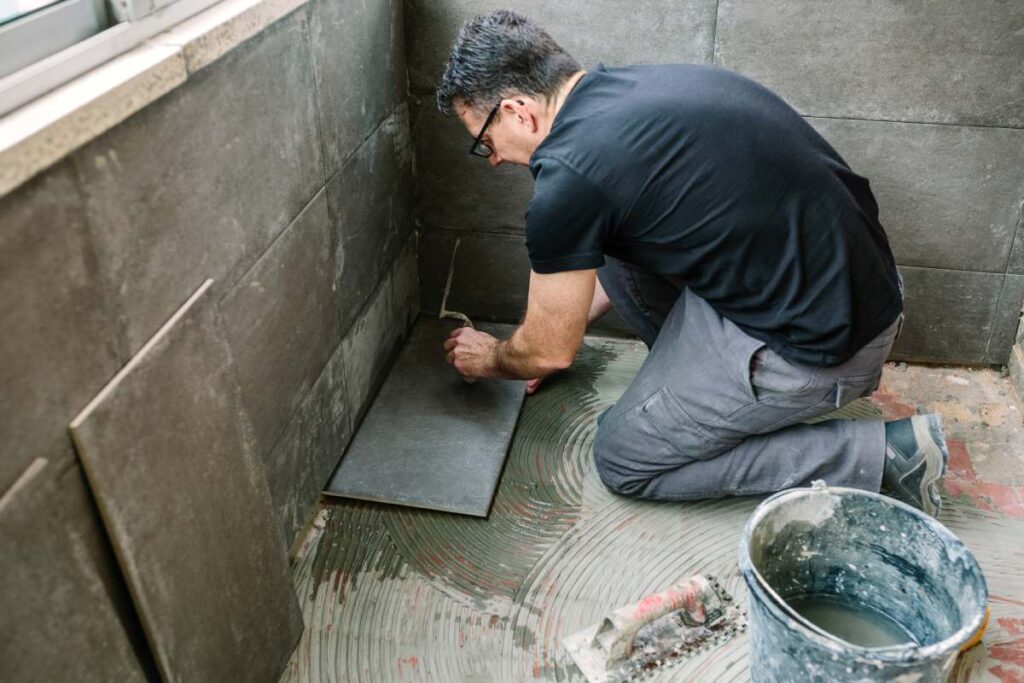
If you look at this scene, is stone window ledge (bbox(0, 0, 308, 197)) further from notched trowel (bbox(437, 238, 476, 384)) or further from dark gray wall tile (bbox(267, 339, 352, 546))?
notched trowel (bbox(437, 238, 476, 384))

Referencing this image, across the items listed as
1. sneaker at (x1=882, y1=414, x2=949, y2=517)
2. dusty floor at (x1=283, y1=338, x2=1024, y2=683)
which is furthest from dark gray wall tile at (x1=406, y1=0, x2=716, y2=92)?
sneaker at (x1=882, y1=414, x2=949, y2=517)

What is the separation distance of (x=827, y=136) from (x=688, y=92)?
2.97ft

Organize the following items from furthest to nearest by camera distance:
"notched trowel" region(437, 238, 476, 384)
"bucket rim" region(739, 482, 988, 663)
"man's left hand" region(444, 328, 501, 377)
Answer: "notched trowel" region(437, 238, 476, 384) < "man's left hand" region(444, 328, 501, 377) < "bucket rim" region(739, 482, 988, 663)

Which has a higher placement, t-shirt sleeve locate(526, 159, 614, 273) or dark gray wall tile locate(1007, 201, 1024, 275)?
t-shirt sleeve locate(526, 159, 614, 273)

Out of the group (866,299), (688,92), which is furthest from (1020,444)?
(688,92)

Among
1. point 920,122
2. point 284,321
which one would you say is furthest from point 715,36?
point 284,321

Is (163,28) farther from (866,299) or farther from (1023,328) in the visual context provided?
(1023,328)

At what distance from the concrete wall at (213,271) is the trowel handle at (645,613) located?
0.80 meters

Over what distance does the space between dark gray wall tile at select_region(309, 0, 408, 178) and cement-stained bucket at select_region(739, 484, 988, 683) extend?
1.34 metres

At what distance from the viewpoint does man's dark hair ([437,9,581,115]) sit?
202cm

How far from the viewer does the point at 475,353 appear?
2537mm

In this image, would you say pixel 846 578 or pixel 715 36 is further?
pixel 715 36

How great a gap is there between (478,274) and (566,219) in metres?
1.16

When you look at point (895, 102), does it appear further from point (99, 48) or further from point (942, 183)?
point (99, 48)
